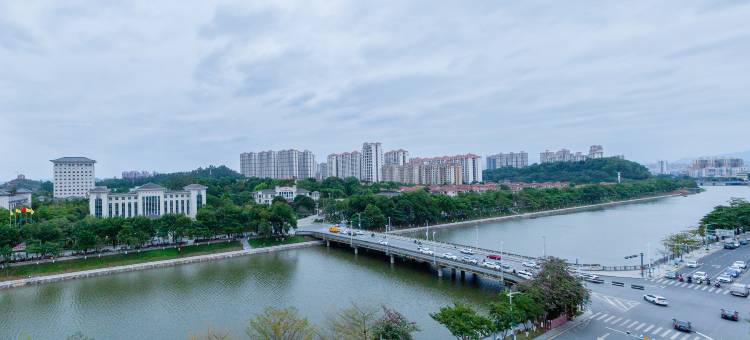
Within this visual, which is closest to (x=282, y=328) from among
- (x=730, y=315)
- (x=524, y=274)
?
(x=524, y=274)

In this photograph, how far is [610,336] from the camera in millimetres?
12492

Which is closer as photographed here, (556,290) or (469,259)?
(556,290)

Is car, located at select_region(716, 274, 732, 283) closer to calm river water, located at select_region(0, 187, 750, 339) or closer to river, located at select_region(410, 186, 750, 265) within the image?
river, located at select_region(410, 186, 750, 265)

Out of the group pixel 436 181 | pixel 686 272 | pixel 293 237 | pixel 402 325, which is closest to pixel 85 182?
pixel 293 237

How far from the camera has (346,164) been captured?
9594cm

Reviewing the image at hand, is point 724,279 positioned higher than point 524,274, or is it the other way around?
point 524,274

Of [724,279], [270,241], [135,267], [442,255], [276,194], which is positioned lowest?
[135,267]

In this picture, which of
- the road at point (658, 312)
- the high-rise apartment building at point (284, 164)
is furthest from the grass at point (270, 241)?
the high-rise apartment building at point (284, 164)

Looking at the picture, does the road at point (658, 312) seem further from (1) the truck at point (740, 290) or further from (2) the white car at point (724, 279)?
(2) the white car at point (724, 279)

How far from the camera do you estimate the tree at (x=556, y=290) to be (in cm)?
1319

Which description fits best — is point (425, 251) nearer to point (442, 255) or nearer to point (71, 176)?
point (442, 255)

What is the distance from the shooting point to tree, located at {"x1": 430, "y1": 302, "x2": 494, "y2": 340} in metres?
11.6

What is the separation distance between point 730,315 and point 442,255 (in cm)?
1255

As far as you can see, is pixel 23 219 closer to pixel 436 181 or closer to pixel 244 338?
pixel 244 338
